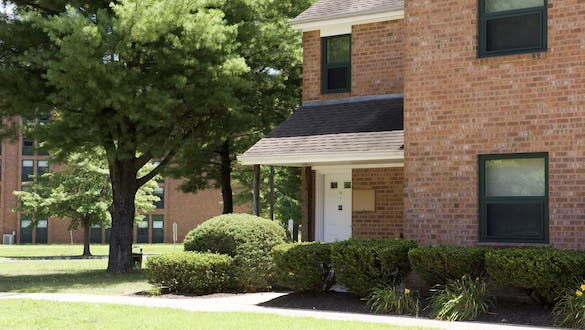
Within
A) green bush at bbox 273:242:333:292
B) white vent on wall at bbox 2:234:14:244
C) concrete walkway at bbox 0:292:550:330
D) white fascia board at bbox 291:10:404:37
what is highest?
white fascia board at bbox 291:10:404:37

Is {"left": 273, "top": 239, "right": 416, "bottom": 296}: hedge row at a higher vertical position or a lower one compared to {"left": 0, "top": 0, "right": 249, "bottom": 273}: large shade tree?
lower

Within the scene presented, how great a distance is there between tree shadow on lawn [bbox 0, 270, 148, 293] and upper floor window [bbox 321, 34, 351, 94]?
21.8 feet

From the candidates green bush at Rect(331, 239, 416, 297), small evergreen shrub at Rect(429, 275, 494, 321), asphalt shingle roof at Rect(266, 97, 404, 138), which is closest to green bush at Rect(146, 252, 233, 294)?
green bush at Rect(331, 239, 416, 297)

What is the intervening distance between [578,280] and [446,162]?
134 inches

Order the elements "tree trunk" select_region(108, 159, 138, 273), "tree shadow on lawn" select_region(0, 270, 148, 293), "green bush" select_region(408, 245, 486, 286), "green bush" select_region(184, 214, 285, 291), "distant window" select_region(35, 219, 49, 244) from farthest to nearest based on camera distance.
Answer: "distant window" select_region(35, 219, 49, 244) → "tree trunk" select_region(108, 159, 138, 273) → "tree shadow on lawn" select_region(0, 270, 148, 293) → "green bush" select_region(184, 214, 285, 291) → "green bush" select_region(408, 245, 486, 286)

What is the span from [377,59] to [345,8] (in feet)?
5.26

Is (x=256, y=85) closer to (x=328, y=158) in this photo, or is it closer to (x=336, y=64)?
(x=336, y=64)

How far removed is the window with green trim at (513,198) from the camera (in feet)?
43.9

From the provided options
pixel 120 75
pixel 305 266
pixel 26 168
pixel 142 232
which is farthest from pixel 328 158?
pixel 26 168

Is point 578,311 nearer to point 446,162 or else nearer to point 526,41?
point 446,162

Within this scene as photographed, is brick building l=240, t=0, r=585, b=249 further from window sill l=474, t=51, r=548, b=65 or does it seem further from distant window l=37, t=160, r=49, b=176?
distant window l=37, t=160, r=49, b=176

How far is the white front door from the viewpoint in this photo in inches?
774

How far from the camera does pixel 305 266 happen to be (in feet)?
46.2

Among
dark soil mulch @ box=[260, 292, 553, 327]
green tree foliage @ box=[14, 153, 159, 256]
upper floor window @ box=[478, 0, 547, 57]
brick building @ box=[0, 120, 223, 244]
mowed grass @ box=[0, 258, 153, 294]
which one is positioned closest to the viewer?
dark soil mulch @ box=[260, 292, 553, 327]
